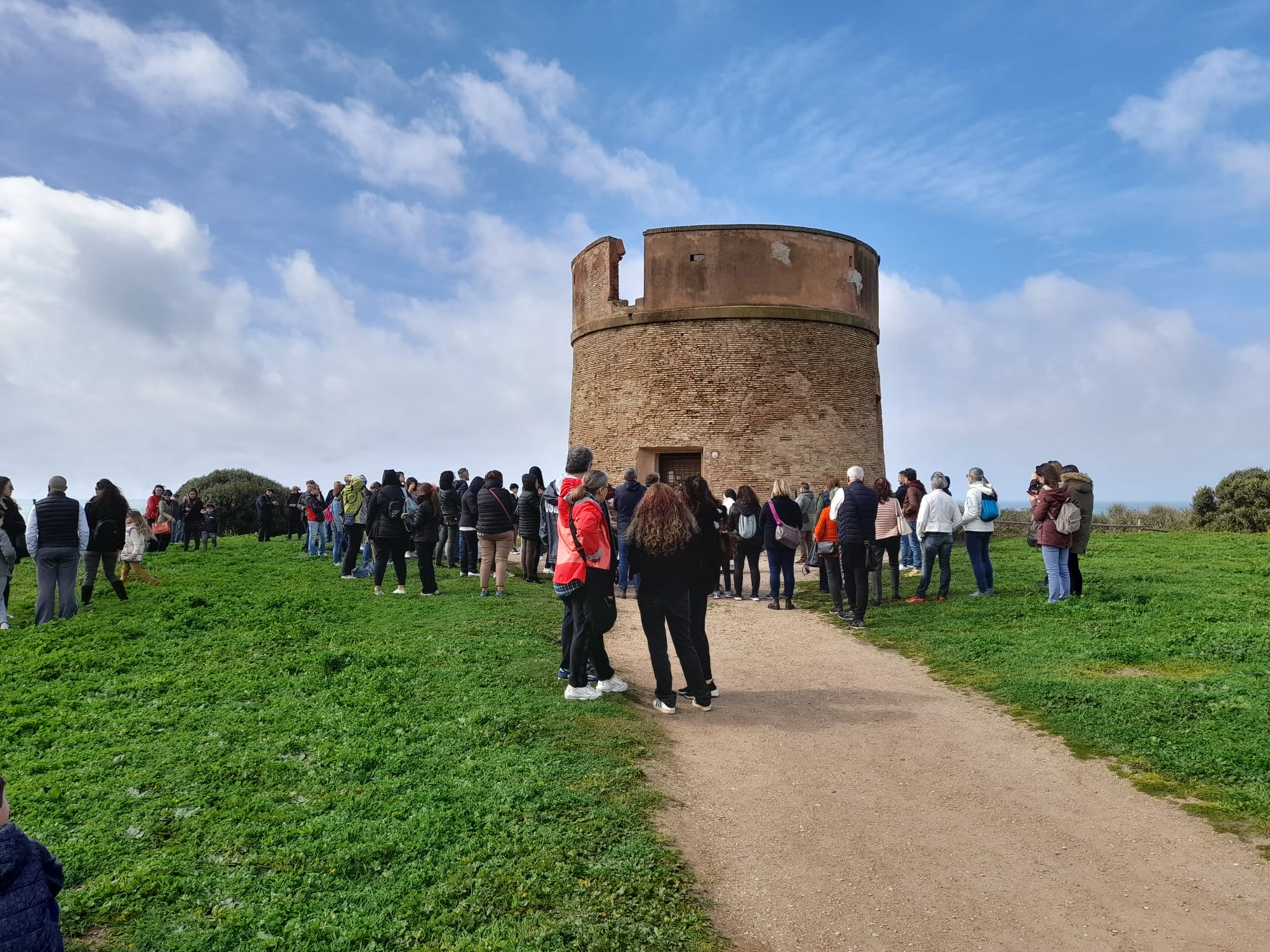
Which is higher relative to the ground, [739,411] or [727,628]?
[739,411]

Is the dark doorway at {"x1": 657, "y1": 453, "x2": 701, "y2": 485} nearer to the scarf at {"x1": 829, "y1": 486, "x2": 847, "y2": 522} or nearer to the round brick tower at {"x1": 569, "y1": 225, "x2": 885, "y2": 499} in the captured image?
the round brick tower at {"x1": 569, "y1": 225, "x2": 885, "y2": 499}

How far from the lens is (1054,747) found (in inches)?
248

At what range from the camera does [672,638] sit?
7109 millimetres

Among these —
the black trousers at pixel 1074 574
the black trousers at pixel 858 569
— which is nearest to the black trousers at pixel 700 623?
the black trousers at pixel 858 569

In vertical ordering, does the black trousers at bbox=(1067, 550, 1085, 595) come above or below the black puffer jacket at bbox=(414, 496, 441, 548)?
below

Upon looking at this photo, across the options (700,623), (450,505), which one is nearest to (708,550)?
(700,623)

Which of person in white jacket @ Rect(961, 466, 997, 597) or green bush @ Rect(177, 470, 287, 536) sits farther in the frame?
green bush @ Rect(177, 470, 287, 536)

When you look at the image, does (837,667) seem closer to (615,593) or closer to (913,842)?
(913,842)

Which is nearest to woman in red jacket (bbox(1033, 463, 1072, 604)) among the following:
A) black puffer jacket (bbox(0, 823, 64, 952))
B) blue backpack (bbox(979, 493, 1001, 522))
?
blue backpack (bbox(979, 493, 1001, 522))

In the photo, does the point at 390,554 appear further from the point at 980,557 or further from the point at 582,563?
the point at 980,557

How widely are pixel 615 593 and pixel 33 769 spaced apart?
867 cm

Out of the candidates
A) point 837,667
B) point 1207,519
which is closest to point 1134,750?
point 837,667

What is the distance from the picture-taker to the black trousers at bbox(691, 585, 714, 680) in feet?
24.2

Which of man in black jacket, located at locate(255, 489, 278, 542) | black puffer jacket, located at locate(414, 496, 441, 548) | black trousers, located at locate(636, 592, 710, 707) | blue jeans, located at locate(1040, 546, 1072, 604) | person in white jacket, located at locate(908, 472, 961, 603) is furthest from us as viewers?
man in black jacket, located at locate(255, 489, 278, 542)
